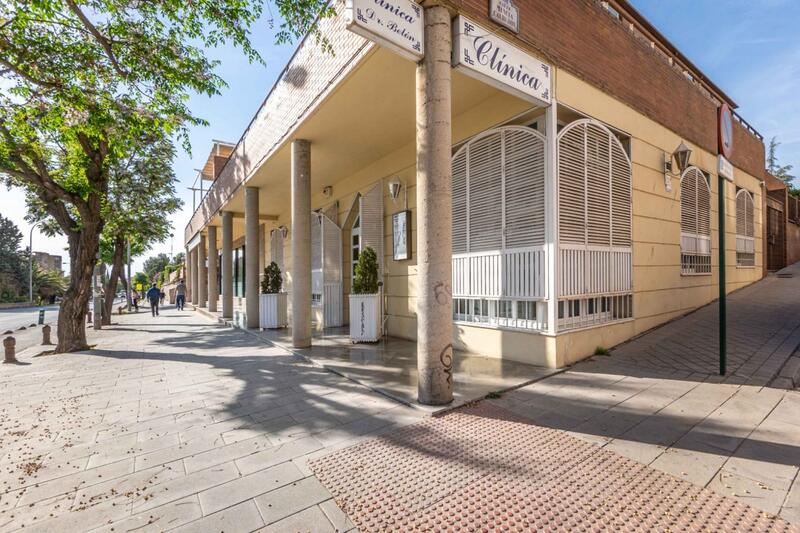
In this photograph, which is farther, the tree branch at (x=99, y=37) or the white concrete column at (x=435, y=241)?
the tree branch at (x=99, y=37)

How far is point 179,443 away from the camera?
3.19 metres

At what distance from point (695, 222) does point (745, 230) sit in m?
4.72

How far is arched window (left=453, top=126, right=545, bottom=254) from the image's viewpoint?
5484mm

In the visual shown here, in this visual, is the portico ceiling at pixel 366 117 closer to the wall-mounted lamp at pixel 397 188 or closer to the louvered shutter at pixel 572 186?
the wall-mounted lamp at pixel 397 188

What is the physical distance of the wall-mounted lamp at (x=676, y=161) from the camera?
7.34 metres

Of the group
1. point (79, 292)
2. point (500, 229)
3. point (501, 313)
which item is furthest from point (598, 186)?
point (79, 292)

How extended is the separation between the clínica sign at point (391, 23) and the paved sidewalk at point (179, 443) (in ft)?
12.2

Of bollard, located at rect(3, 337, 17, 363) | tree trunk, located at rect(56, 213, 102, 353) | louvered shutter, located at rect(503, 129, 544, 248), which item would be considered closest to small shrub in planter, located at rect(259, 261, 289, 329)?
tree trunk, located at rect(56, 213, 102, 353)

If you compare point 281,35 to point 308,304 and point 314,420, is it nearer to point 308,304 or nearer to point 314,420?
point 308,304

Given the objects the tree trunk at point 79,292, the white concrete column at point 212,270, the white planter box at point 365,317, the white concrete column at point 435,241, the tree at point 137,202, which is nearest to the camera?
the white concrete column at point 435,241

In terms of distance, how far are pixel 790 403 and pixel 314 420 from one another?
15.2 ft

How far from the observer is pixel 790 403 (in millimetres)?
3621

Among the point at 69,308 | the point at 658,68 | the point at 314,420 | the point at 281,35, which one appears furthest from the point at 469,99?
the point at 69,308

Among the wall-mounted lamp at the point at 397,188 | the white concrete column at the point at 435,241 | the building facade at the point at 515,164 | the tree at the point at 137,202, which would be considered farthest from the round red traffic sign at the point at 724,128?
the tree at the point at 137,202
